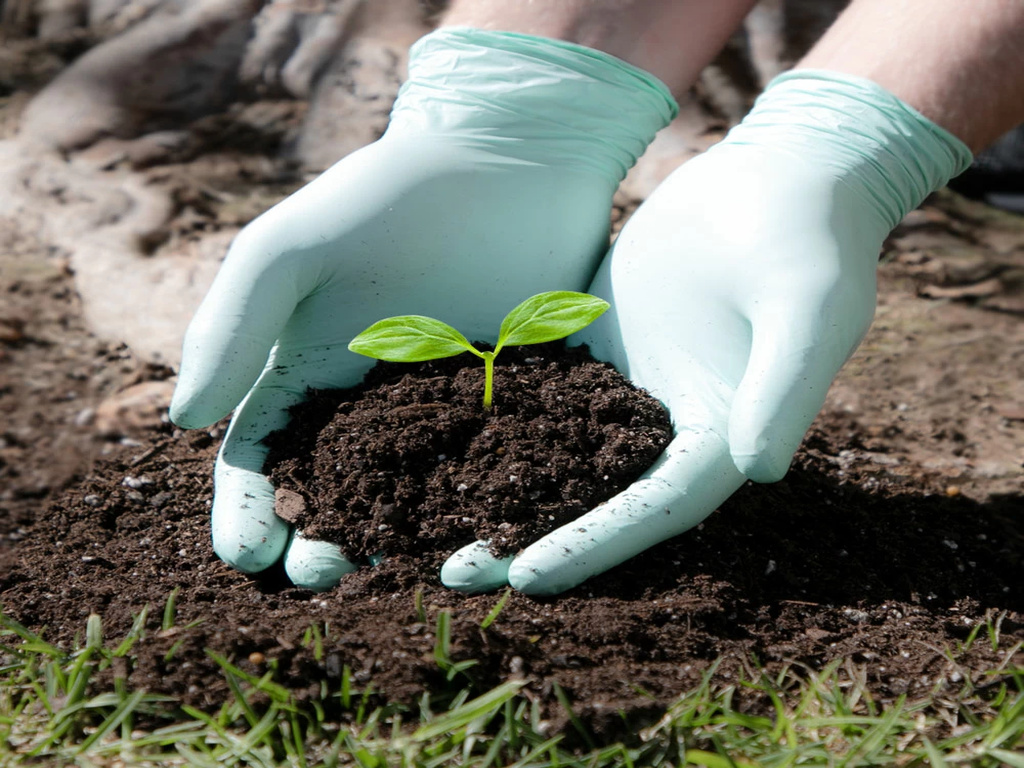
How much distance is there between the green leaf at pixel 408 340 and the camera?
1.50 metres

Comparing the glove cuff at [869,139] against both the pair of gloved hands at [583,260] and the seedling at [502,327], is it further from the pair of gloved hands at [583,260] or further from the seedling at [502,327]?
the seedling at [502,327]

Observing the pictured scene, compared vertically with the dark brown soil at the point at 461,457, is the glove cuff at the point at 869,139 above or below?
above

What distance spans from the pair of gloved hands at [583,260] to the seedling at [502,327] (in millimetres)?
264

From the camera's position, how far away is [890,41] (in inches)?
74.0

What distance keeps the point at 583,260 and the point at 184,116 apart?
2525 mm

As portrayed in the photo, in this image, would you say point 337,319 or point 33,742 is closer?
point 33,742

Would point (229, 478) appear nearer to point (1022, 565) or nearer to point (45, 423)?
point (45, 423)

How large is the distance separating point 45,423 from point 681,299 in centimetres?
165

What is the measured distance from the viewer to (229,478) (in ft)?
5.29

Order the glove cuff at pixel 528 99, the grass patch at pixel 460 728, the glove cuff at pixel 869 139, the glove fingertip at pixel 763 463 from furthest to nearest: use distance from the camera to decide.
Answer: the glove cuff at pixel 528 99
the glove cuff at pixel 869 139
the glove fingertip at pixel 763 463
the grass patch at pixel 460 728

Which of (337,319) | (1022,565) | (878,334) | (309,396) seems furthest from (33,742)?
(878,334)

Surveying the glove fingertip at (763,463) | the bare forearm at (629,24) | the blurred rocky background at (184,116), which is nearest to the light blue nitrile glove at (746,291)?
the glove fingertip at (763,463)

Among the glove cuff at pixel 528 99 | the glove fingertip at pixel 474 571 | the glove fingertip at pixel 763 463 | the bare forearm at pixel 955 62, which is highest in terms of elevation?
the bare forearm at pixel 955 62

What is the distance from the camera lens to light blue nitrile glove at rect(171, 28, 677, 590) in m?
1.60
